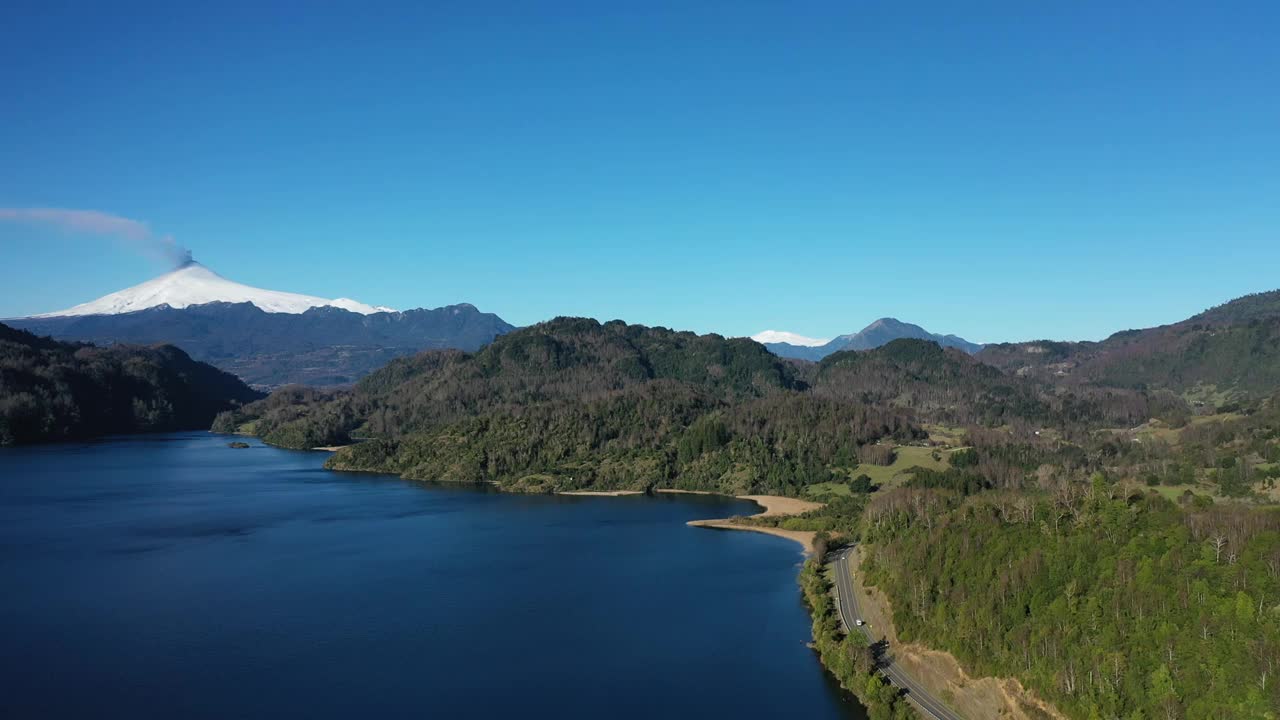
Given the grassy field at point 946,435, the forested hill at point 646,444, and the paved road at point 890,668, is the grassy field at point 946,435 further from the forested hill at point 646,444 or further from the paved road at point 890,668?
the paved road at point 890,668

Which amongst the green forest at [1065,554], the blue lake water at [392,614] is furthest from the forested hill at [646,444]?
the blue lake water at [392,614]

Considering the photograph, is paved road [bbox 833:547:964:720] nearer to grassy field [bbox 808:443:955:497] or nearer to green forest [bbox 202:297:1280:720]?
green forest [bbox 202:297:1280:720]

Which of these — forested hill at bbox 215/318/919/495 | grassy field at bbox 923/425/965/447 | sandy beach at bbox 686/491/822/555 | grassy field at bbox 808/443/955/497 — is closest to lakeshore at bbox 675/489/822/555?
sandy beach at bbox 686/491/822/555

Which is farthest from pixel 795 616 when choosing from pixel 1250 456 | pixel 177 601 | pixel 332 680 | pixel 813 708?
pixel 1250 456

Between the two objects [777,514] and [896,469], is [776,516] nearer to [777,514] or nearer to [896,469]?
[777,514]

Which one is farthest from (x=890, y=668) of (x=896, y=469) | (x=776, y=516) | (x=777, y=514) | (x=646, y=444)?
(x=646, y=444)

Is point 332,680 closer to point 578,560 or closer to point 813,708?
point 813,708
